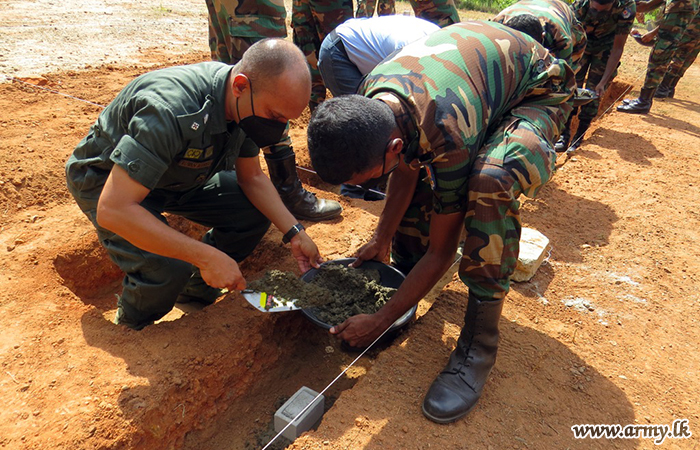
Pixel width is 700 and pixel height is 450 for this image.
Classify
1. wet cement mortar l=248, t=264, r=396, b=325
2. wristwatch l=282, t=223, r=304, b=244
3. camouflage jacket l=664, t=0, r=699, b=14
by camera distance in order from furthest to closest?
1. camouflage jacket l=664, t=0, r=699, b=14
2. wristwatch l=282, t=223, r=304, b=244
3. wet cement mortar l=248, t=264, r=396, b=325

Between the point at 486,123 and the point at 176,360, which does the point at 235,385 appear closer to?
the point at 176,360

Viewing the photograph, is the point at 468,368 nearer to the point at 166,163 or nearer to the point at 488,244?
the point at 488,244

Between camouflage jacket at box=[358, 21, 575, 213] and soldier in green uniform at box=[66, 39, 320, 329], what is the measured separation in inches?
18.3

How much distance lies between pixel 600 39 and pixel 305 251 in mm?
4580

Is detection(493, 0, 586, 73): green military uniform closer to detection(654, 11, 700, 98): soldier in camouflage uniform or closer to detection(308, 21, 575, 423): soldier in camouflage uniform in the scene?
detection(308, 21, 575, 423): soldier in camouflage uniform

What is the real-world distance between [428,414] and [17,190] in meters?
3.22

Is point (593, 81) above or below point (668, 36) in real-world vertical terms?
below

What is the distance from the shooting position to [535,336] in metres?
2.62

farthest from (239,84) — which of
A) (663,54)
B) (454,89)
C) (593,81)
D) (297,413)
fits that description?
(663,54)

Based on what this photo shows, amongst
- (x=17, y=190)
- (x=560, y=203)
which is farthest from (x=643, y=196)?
(x=17, y=190)

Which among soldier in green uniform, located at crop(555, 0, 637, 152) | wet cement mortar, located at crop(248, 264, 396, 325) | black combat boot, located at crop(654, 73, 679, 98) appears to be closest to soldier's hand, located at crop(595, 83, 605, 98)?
soldier in green uniform, located at crop(555, 0, 637, 152)

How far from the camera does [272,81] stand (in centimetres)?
201

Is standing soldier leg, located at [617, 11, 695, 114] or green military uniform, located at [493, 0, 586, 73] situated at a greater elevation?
green military uniform, located at [493, 0, 586, 73]

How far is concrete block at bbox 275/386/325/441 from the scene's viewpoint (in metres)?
2.11
